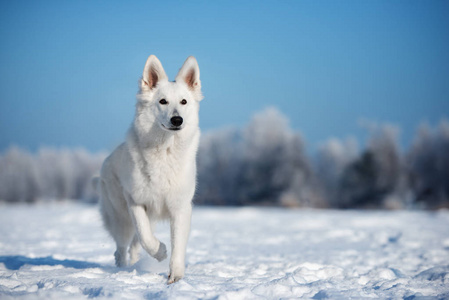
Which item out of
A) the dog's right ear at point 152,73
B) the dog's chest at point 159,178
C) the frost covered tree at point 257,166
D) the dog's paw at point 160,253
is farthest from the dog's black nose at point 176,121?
the frost covered tree at point 257,166

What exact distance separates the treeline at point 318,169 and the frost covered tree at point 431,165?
0.06 meters

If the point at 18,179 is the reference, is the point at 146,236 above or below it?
below

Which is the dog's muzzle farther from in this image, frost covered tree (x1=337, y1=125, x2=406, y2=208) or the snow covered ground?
frost covered tree (x1=337, y1=125, x2=406, y2=208)

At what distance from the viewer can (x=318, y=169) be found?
3469 centimetres

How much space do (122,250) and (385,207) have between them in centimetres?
2660

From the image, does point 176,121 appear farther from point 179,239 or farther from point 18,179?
point 18,179

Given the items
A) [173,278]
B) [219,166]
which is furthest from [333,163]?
[173,278]

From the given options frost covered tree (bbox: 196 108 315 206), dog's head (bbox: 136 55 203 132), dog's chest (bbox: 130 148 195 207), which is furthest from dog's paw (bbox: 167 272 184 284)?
frost covered tree (bbox: 196 108 315 206)

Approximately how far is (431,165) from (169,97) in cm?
3110

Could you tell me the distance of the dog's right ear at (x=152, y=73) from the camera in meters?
4.45

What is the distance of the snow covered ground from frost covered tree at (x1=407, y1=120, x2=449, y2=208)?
17.9 meters

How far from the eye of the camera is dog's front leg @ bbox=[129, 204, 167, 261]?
409 cm

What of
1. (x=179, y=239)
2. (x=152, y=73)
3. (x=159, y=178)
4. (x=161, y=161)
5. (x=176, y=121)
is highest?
(x=152, y=73)

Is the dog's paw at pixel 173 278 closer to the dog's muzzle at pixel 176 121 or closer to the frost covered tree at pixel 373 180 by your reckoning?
the dog's muzzle at pixel 176 121
